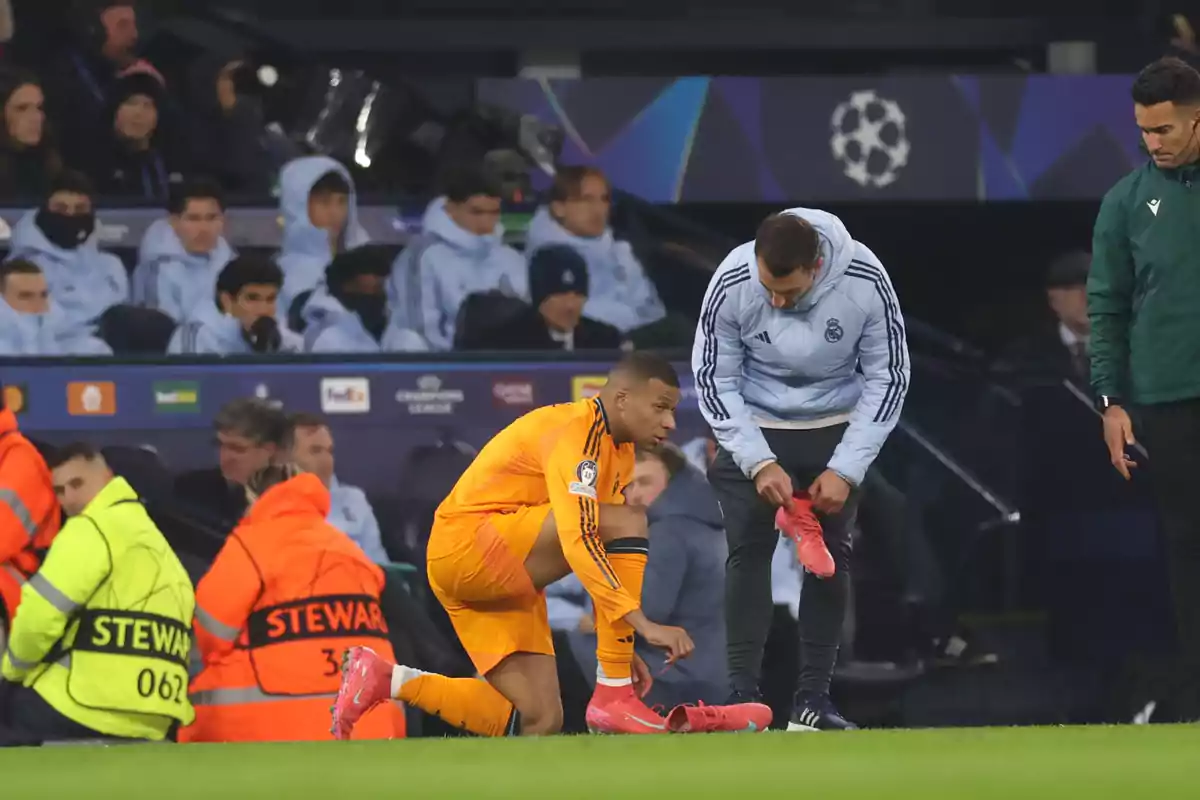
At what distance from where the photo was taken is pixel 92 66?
1133cm

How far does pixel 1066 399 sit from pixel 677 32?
490 centimetres

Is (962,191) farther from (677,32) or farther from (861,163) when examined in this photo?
(677,32)

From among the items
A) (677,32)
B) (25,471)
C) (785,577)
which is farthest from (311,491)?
(677,32)

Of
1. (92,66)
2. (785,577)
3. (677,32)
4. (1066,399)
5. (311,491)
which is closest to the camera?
(311,491)

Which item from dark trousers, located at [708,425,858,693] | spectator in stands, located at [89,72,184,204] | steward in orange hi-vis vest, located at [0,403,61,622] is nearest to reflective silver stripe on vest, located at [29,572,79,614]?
steward in orange hi-vis vest, located at [0,403,61,622]

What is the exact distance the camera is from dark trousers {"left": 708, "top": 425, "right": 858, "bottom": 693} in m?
5.97

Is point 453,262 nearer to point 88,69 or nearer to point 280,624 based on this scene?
point 280,624

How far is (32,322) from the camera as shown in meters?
9.45

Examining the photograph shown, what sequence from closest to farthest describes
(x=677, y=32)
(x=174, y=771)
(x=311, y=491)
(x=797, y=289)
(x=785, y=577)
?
(x=174, y=771) < (x=797, y=289) < (x=311, y=491) < (x=785, y=577) < (x=677, y=32)

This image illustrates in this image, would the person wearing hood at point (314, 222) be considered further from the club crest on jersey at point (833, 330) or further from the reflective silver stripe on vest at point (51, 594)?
the club crest on jersey at point (833, 330)

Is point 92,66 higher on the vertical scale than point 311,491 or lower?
higher

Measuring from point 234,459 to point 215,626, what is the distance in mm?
1115

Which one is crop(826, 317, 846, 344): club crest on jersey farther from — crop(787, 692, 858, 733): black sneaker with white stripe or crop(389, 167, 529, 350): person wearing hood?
crop(389, 167, 529, 350): person wearing hood

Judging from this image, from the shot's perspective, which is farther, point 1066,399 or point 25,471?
point 1066,399
